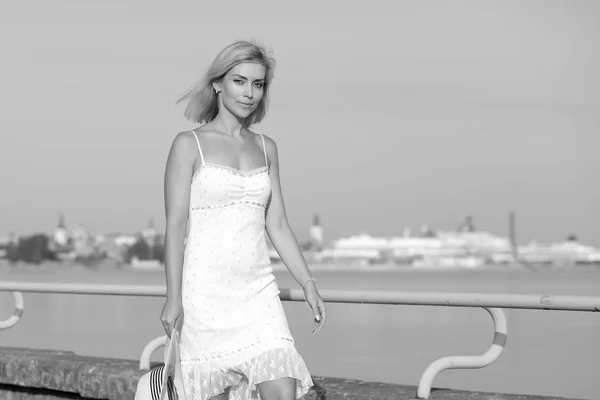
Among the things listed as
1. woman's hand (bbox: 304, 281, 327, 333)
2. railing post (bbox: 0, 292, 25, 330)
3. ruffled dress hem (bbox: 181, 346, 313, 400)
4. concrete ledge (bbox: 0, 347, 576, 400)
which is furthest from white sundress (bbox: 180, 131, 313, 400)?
railing post (bbox: 0, 292, 25, 330)

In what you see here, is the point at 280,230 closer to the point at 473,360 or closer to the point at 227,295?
the point at 227,295

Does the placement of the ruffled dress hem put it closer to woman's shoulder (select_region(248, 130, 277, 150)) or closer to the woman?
the woman

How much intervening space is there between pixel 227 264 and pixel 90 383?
178 cm

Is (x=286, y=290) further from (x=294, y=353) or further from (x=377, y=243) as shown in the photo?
(x=377, y=243)

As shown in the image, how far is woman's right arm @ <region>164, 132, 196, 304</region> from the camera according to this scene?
9.98ft

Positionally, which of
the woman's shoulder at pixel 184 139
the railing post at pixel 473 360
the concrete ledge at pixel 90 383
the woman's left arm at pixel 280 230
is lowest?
the concrete ledge at pixel 90 383

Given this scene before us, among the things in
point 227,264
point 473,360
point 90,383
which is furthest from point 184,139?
point 90,383

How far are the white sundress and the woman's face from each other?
16 centimetres

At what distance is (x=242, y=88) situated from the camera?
10.4 ft

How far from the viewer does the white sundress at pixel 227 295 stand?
3.04 meters

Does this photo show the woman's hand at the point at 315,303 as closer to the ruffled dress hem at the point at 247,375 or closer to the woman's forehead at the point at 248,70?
the ruffled dress hem at the point at 247,375

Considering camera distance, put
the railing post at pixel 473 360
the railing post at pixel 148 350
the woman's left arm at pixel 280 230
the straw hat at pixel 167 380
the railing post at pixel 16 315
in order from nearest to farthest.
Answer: the straw hat at pixel 167 380 → the woman's left arm at pixel 280 230 → the railing post at pixel 473 360 → the railing post at pixel 148 350 → the railing post at pixel 16 315

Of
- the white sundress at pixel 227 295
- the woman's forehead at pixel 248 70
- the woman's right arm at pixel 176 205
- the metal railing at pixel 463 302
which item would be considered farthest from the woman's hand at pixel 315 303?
the woman's forehead at pixel 248 70

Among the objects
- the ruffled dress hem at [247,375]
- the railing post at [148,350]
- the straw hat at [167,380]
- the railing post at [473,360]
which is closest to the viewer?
the ruffled dress hem at [247,375]
